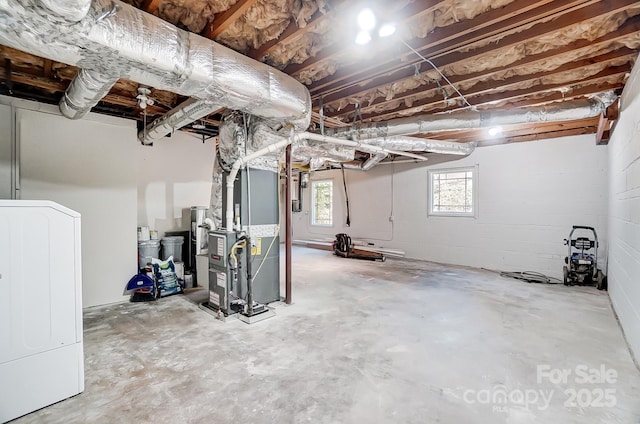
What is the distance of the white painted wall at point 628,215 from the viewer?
2.41 meters

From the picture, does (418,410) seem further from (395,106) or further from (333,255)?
(333,255)

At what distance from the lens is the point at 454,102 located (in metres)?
3.54

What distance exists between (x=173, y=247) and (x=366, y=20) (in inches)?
161

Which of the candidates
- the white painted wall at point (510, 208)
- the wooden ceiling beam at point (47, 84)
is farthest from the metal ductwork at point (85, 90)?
the white painted wall at point (510, 208)

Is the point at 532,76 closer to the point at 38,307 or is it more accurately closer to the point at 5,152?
the point at 38,307

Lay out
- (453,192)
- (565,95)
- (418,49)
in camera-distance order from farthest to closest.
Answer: (453,192) < (565,95) < (418,49)

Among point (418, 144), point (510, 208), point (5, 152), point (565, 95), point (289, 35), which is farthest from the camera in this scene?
point (510, 208)

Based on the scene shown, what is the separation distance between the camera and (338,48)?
2.33m

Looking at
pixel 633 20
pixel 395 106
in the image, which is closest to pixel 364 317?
pixel 395 106

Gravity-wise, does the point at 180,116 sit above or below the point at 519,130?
below

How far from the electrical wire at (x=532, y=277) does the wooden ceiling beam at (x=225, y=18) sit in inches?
214

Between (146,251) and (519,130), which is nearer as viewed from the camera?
(146,251)

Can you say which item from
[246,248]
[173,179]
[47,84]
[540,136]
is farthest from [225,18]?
[540,136]

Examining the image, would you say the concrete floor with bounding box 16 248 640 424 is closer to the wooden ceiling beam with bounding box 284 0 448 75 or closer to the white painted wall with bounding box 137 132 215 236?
the white painted wall with bounding box 137 132 215 236
